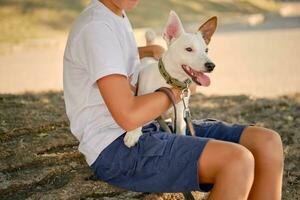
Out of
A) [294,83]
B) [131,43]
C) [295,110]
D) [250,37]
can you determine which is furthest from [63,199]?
[250,37]

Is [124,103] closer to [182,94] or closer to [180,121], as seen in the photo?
[182,94]

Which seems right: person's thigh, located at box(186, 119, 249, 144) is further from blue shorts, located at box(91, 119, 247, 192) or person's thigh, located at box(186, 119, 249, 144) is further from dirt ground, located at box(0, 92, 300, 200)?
dirt ground, located at box(0, 92, 300, 200)

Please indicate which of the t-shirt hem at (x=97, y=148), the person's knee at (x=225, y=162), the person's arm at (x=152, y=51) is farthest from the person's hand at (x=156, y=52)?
the person's knee at (x=225, y=162)

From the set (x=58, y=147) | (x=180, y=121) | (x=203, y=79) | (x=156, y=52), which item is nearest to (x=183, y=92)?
(x=203, y=79)

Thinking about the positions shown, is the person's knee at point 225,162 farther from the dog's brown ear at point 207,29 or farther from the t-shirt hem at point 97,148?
the dog's brown ear at point 207,29

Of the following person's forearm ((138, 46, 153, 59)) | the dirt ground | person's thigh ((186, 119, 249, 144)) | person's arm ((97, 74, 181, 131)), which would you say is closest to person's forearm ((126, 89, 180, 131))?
person's arm ((97, 74, 181, 131))

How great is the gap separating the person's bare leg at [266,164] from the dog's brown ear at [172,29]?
0.76 metres

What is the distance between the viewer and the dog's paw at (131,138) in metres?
2.39

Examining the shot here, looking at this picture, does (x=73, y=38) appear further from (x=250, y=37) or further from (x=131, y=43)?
(x=250, y=37)

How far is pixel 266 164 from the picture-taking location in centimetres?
245

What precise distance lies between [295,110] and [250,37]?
8.64 metres

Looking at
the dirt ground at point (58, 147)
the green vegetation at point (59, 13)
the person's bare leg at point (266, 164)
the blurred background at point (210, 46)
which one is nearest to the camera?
the person's bare leg at point (266, 164)

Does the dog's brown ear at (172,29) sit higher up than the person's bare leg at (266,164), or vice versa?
the dog's brown ear at (172,29)

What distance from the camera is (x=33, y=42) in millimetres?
12961
